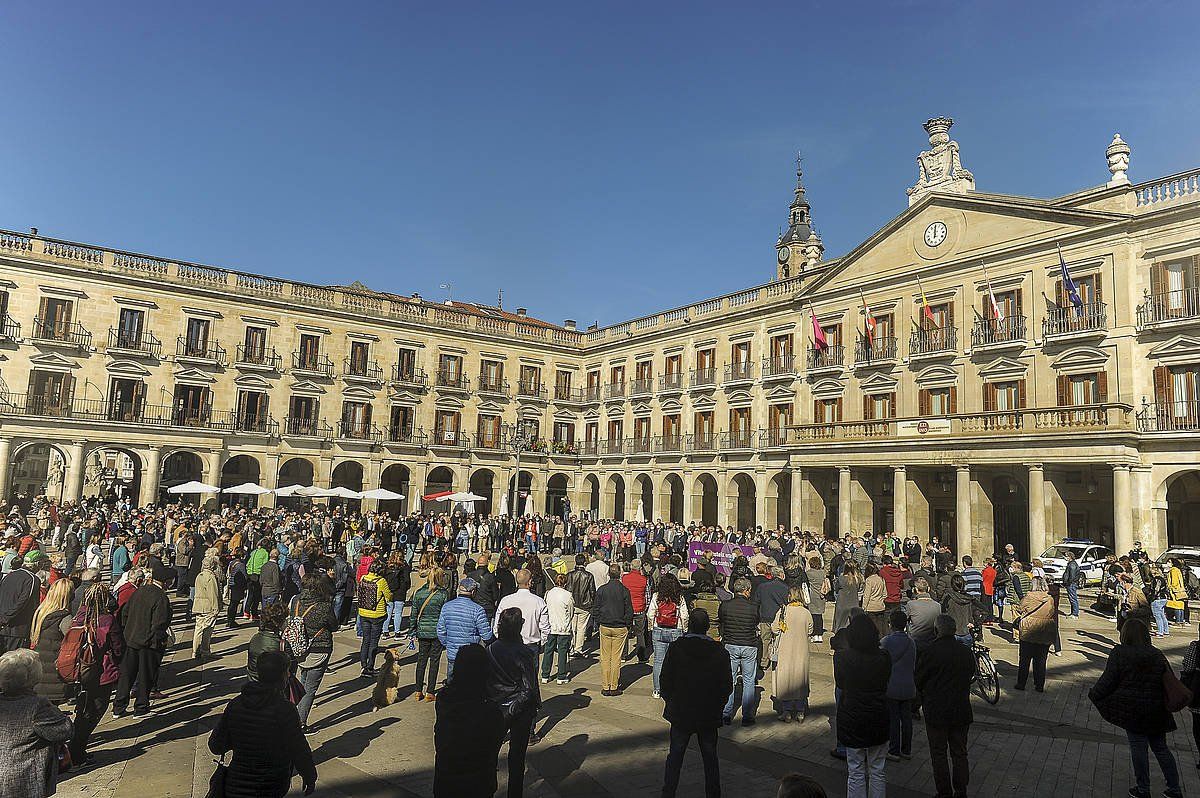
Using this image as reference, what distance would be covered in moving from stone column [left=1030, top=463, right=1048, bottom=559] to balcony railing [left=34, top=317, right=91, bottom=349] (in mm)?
39495

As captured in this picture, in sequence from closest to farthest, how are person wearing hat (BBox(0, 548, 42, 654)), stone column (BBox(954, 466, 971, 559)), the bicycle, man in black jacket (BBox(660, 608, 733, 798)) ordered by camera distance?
man in black jacket (BBox(660, 608, 733, 798)) < person wearing hat (BBox(0, 548, 42, 654)) < the bicycle < stone column (BBox(954, 466, 971, 559))

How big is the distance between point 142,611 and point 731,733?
7.13 m

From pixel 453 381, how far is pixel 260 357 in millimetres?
10258

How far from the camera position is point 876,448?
28859mm

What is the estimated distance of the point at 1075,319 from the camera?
25469 mm

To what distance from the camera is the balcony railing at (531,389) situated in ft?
145

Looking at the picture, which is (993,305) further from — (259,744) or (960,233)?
(259,744)

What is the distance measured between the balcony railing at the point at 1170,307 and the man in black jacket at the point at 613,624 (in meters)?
22.9

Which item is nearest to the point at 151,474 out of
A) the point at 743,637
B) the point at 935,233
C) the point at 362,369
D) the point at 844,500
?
the point at 362,369

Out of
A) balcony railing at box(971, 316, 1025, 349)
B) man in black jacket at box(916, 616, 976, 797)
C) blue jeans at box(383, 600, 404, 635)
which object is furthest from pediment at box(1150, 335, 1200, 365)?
blue jeans at box(383, 600, 404, 635)

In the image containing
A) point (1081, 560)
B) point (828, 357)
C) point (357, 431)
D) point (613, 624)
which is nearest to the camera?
point (613, 624)

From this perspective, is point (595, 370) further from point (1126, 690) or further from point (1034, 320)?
point (1126, 690)

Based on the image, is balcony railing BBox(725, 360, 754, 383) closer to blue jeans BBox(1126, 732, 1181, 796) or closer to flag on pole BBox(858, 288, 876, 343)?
flag on pole BBox(858, 288, 876, 343)

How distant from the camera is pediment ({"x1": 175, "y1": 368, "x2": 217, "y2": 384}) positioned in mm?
35031
